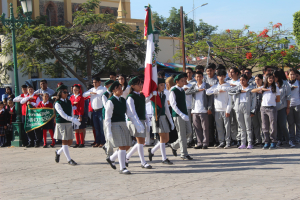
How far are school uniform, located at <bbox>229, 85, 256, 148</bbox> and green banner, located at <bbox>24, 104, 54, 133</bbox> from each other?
5973mm

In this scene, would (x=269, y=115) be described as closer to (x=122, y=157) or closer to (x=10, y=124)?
(x=122, y=157)

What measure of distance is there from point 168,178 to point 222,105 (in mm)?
4000

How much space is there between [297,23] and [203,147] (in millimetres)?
25746

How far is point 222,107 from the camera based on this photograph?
1038 centimetres

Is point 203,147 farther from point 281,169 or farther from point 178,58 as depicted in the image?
point 178,58

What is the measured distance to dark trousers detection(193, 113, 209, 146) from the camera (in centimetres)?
1048

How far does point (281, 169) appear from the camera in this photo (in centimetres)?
729

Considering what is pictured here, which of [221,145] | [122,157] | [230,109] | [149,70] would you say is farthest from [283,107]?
[122,157]

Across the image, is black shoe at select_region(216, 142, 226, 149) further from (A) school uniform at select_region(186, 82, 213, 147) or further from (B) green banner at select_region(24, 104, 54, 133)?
(B) green banner at select_region(24, 104, 54, 133)

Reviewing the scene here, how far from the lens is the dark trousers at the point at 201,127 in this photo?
10475 mm

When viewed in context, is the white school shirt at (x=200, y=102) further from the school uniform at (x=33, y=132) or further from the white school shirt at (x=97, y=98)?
the school uniform at (x=33, y=132)

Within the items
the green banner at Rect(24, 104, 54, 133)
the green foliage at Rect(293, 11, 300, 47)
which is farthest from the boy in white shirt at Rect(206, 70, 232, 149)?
the green foliage at Rect(293, 11, 300, 47)

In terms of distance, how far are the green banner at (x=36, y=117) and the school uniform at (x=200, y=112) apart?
483 cm

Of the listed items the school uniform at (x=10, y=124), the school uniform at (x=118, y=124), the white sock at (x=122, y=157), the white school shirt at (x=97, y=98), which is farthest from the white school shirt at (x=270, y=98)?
the school uniform at (x=10, y=124)
